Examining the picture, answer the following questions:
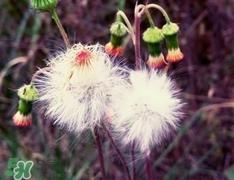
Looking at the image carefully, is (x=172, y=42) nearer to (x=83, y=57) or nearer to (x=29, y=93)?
(x=83, y=57)

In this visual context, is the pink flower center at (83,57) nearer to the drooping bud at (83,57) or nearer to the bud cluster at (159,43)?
the drooping bud at (83,57)

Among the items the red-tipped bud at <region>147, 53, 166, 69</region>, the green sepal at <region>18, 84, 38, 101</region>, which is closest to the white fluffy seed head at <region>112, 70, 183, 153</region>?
the red-tipped bud at <region>147, 53, 166, 69</region>

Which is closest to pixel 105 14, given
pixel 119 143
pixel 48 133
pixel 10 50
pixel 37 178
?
pixel 10 50

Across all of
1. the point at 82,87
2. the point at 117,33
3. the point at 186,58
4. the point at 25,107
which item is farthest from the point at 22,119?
the point at 186,58

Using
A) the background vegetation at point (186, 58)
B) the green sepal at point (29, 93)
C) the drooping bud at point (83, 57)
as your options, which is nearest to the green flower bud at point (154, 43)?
the drooping bud at point (83, 57)

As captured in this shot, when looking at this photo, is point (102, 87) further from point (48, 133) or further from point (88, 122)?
point (48, 133)

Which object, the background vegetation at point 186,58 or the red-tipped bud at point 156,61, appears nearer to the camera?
the red-tipped bud at point 156,61
